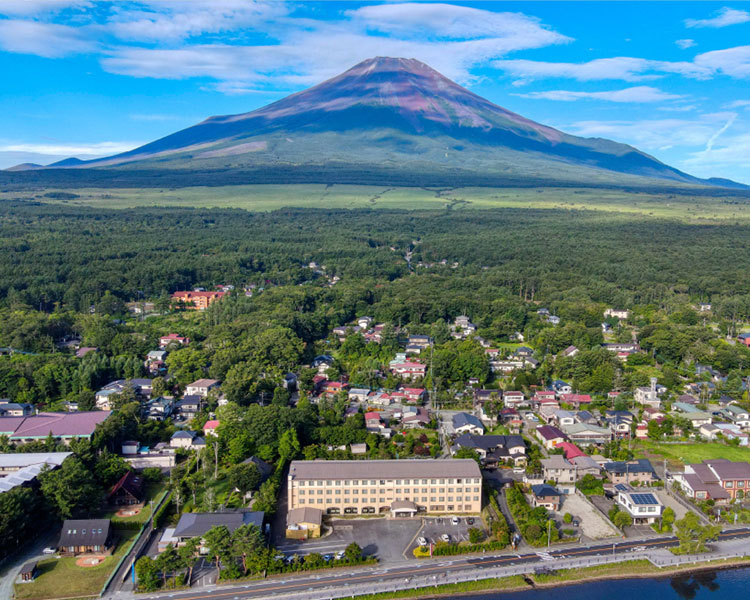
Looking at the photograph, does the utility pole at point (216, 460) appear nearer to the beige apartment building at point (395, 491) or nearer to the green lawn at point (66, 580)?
the beige apartment building at point (395, 491)

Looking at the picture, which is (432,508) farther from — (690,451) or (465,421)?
(690,451)

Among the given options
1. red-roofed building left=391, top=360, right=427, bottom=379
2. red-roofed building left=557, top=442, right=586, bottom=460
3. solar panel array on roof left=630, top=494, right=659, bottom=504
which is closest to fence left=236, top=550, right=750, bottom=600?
solar panel array on roof left=630, top=494, right=659, bottom=504

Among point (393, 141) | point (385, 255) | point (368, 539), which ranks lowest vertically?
point (368, 539)

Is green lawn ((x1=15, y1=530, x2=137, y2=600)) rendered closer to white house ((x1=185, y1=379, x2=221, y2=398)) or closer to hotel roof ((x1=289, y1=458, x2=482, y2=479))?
hotel roof ((x1=289, y1=458, x2=482, y2=479))

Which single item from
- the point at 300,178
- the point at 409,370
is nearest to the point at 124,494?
the point at 409,370

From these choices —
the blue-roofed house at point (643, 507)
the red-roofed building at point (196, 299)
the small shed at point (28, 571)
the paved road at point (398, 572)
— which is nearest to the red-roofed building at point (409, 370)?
the blue-roofed house at point (643, 507)

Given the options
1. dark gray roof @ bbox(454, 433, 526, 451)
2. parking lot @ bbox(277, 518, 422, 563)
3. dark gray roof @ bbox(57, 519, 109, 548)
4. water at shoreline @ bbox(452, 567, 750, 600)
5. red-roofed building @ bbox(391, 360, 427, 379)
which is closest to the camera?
water at shoreline @ bbox(452, 567, 750, 600)
